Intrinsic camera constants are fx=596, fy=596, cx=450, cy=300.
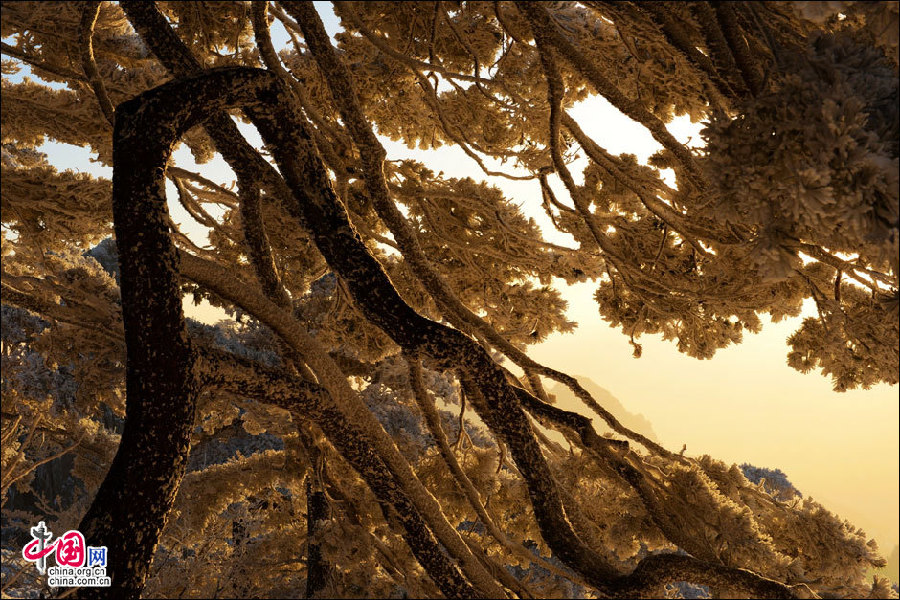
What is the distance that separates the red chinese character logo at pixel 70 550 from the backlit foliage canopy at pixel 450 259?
0.38 meters

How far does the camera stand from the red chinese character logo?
236 cm

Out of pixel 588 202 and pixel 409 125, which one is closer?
pixel 588 202

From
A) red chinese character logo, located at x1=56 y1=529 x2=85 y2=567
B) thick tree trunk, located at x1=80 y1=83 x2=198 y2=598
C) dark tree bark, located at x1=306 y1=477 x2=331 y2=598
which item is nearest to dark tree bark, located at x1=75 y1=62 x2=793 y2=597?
thick tree trunk, located at x1=80 y1=83 x2=198 y2=598

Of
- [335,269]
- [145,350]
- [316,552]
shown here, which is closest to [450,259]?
[335,269]

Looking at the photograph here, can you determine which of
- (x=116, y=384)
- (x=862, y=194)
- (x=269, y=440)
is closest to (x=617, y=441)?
(x=862, y=194)

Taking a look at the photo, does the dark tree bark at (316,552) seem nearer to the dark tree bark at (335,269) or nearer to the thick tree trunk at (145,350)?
the dark tree bark at (335,269)

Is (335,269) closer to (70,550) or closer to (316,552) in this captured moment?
(70,550)

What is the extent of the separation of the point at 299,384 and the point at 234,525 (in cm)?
462

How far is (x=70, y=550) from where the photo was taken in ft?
8.54

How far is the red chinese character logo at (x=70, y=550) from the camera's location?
7.73ft

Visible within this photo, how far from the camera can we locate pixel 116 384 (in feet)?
15.2

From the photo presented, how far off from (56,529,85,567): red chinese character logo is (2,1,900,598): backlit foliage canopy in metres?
0.38

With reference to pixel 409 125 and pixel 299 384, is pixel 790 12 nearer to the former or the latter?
pixel 299 384

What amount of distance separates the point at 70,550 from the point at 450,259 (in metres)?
3.28
